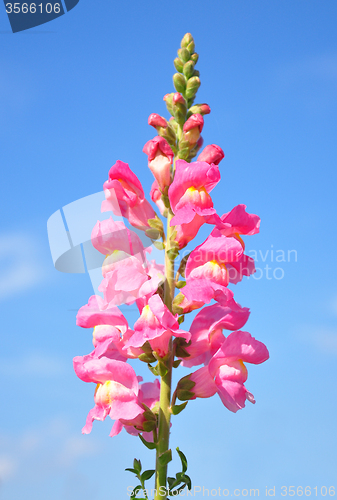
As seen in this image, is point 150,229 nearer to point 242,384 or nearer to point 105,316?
point 105,316

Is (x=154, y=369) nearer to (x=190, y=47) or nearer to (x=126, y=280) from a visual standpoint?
(x=126, y=280)

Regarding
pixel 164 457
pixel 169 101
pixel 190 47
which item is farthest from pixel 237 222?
pixel 164 457

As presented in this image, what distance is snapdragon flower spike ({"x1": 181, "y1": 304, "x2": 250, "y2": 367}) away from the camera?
4.33 meters

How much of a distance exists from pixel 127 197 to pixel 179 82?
4.05 ft

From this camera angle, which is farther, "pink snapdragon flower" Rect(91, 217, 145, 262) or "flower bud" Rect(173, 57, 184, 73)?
"flower bud" Rect(173, 57, 184, 73)

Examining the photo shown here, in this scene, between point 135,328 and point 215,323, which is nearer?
point 135,328

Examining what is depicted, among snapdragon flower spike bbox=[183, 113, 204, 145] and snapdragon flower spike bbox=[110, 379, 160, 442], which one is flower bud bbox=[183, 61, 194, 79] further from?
snapdragon flower spike bbox=[110, 379, 160, 442]

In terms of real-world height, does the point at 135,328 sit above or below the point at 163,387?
above

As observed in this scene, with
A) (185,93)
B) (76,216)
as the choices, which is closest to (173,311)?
(76,216)

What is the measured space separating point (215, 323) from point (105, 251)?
3.76ft

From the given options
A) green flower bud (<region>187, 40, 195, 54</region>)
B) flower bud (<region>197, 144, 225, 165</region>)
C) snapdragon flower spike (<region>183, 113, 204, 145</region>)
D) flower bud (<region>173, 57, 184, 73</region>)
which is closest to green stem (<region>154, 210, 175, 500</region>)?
flower bud (<region>197, 144, 225, 165</region>)

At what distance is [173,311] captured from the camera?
4.14 m

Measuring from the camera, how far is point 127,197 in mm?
4477

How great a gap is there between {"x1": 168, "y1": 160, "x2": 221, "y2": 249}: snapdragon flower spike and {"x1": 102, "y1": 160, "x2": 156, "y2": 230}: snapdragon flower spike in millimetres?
373
